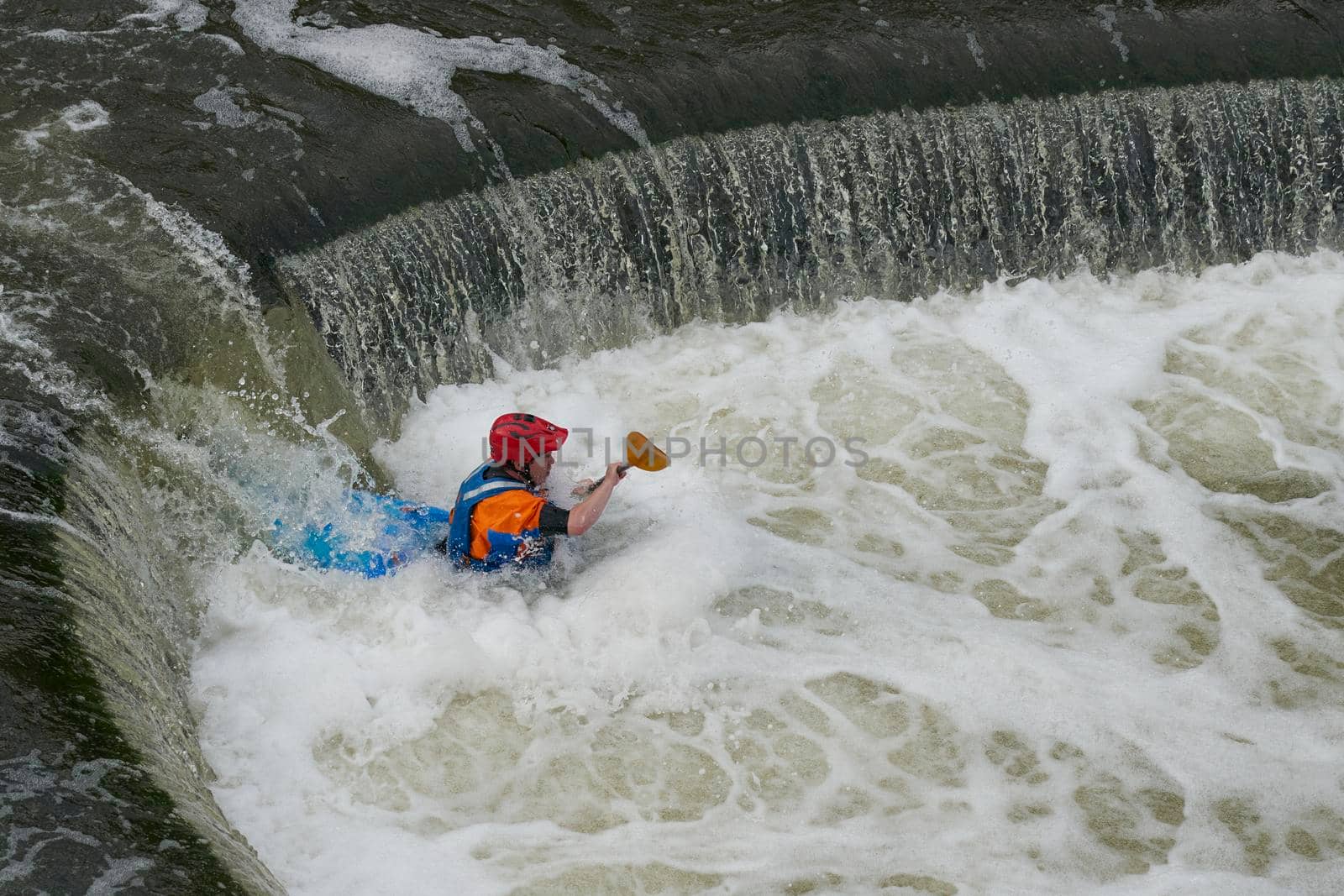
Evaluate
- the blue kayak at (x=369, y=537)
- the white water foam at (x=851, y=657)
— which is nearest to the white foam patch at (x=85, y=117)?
the white water foam at (x=851, y=657)

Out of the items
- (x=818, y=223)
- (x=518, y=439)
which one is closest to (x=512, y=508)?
(x=518, y=439)

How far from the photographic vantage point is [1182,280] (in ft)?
24.2

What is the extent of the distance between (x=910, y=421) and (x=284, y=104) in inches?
142

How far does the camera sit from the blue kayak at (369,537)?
4.98m

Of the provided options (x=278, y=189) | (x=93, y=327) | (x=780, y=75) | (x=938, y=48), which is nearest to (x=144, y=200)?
(x=278, y=189)

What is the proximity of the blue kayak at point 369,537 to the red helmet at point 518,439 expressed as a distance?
414 millimetres

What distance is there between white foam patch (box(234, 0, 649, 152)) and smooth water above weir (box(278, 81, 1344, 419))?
55 centimetres

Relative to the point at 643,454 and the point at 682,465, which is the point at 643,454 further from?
the point at 682,465

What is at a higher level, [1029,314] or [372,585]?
[1029,314]

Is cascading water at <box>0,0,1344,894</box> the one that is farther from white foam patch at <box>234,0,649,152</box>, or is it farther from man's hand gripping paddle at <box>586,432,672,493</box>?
man's hand gripping paddle at <box>586,432,672,493</box>

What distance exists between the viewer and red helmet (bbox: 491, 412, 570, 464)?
503 centimetres

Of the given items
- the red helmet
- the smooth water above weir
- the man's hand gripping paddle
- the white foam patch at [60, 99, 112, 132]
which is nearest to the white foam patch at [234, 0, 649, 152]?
the smooth water above weir

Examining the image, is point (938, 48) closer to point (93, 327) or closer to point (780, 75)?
point (780, 75)

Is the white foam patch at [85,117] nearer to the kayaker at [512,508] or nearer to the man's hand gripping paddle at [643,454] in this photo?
the kayaker at [512,508]
